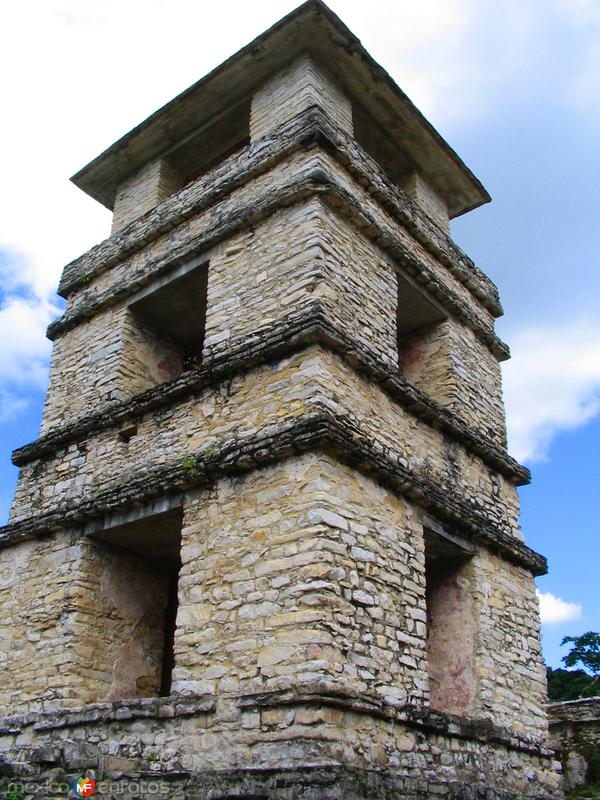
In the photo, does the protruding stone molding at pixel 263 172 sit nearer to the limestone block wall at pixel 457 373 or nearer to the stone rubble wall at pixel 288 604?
the limestone block wall at pixel 457 373

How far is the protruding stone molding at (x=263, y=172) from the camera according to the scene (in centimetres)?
871

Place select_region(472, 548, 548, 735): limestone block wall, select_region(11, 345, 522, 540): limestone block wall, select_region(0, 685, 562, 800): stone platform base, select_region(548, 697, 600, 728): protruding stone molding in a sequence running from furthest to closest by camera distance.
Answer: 1. select_region(548, 697, 600, 728): protruding stone molding
2. select_region(472, 548, 548, 735): limestone block wall
3. select_region(11, 345, 522, 540): limestone block wall
4. select_region(0, 685, 562, 800): stone platform base

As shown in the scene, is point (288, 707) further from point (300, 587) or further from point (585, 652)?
point (585, 652)

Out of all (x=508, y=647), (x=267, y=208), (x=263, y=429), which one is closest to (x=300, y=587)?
(x=263, y=429)

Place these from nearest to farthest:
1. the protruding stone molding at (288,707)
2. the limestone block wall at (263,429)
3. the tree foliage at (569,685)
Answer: the protruding stone molding at (288,707) → the limestone block wall at (263,429) → the tree foliage at (569,685)

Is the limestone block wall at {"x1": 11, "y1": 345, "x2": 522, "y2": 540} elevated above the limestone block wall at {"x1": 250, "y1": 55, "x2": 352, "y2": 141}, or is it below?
below

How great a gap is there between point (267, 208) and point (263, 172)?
28.3 inches

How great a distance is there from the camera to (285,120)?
9359 millimetres

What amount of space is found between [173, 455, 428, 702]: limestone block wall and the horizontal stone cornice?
3458 mm

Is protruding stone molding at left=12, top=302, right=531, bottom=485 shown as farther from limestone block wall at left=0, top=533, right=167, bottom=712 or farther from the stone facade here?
the stone facade

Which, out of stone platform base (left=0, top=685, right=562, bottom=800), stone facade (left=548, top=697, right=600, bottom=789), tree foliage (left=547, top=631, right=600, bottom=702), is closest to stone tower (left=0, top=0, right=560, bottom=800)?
stone platform base (left=0, top=685, right=562, bottom=800)

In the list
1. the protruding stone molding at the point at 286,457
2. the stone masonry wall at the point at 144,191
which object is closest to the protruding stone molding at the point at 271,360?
the protruding stone molding at the point at 286,457

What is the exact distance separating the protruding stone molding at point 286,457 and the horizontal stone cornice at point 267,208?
2838mm

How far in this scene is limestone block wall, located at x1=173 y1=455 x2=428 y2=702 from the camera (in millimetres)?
5918
